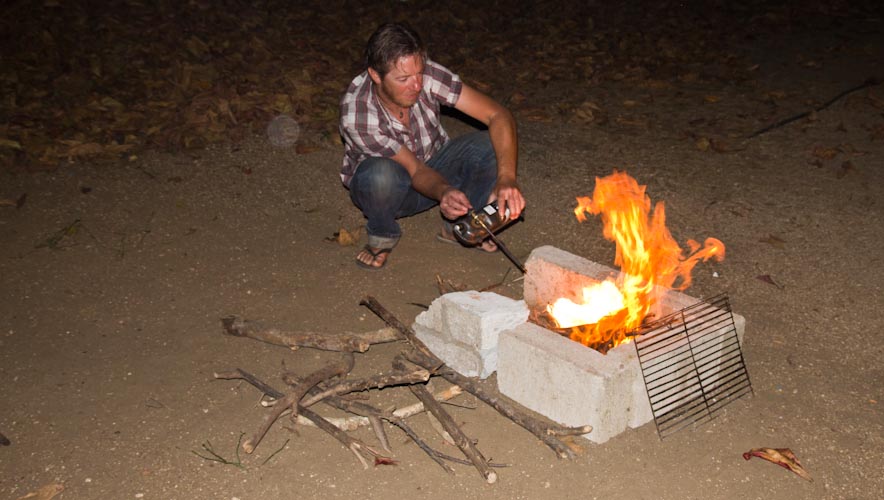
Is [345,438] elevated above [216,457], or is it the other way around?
[345,438]

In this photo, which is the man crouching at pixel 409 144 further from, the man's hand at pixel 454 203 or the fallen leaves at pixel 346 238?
the fallen leaves at pixel 346 238

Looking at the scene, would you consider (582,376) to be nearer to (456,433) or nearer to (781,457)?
(456,433)

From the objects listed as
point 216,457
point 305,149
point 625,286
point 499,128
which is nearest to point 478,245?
point 499,128

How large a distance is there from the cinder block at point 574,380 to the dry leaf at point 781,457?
0.43m

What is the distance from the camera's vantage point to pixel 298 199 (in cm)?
561

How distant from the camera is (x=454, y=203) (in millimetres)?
3996

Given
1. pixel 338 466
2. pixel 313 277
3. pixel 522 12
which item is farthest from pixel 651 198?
pixel 522 12

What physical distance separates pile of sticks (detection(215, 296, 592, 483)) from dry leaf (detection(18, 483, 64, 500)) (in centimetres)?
71

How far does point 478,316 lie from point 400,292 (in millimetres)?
1104

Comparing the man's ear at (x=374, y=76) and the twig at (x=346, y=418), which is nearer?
the twig at (x=346, y=418)

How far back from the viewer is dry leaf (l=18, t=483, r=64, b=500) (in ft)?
9.96

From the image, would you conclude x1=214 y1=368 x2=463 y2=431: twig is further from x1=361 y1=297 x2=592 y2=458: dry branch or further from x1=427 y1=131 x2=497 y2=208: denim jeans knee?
x1=427 y1=131 x2=497 y2=208: denim jeans knee

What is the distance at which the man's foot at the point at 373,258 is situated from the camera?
472cm

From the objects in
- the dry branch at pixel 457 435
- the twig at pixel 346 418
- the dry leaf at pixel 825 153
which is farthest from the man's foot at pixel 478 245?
the dry leaf at pixel 825 153
